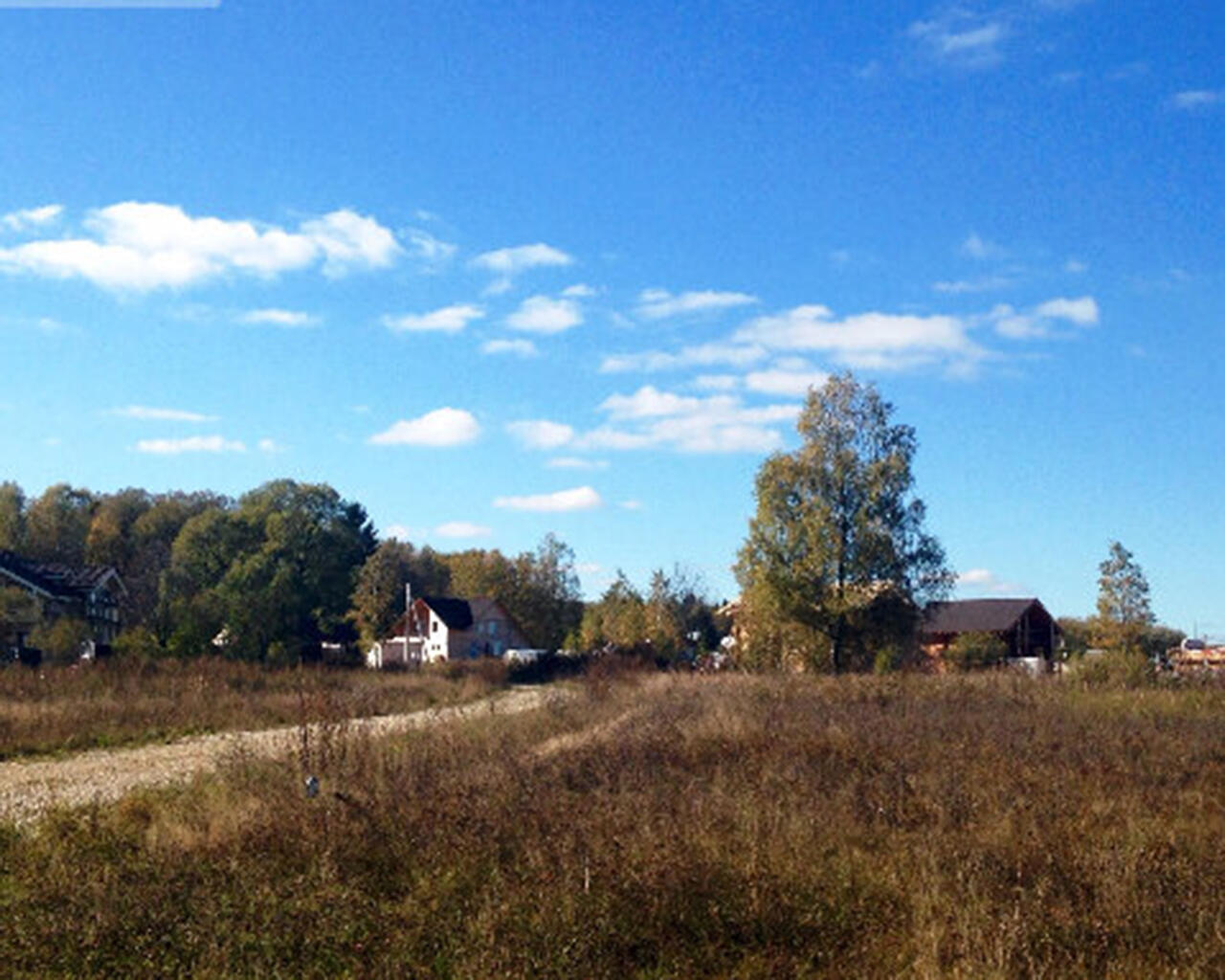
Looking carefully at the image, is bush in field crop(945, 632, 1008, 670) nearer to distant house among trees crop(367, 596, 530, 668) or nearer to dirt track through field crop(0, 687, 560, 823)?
dirt track through field crop(0, 687, 560, 823)

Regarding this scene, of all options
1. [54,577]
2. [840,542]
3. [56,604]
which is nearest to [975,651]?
[840,542]

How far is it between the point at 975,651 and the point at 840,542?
642cm

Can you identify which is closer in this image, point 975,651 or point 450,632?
point 975,651

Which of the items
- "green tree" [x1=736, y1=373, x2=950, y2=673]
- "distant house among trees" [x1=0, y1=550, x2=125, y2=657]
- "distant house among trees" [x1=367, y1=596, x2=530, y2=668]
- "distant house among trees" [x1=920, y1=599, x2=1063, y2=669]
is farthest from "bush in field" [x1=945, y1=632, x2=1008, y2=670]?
"distant house among trees" [x1=367, y1=596, x2=530, y2=668]

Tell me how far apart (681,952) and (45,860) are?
547 centimetres

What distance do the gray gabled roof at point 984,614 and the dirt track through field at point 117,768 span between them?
50.1m

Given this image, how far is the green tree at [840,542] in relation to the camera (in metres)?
36.5

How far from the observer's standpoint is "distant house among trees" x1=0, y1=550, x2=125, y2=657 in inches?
1521

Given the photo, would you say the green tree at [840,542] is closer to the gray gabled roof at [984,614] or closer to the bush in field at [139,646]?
the bush in field at [139,646]

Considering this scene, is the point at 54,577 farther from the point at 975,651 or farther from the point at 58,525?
the point at 58,525

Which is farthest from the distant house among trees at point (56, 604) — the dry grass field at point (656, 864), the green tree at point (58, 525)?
the green tree at point (58, 525)

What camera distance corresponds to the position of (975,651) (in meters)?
38.8

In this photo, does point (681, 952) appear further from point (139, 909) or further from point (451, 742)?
point (451, 742)

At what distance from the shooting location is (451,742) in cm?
1445
